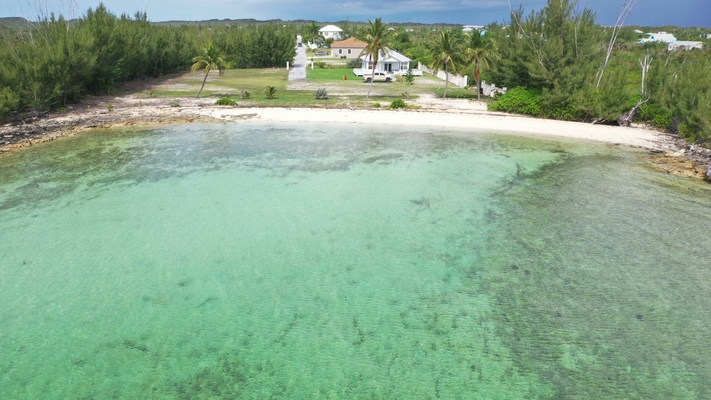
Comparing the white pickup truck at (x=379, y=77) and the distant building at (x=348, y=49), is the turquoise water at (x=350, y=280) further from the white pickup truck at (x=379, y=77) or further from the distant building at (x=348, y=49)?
the distant building at (x=348, y=49)

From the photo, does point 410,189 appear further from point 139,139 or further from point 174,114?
point 174,114

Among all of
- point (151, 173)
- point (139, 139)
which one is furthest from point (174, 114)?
point (151, 173)

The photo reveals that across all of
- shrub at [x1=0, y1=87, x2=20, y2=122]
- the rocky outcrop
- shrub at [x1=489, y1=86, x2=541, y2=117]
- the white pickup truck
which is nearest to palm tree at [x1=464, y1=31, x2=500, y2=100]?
shrub at [x1=489, y1=86, x2=541, y2=117]

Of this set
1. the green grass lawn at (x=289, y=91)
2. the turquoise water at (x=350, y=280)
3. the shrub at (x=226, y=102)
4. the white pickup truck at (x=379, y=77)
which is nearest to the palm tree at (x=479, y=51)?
the green grass lawn at (x=289, y=91)

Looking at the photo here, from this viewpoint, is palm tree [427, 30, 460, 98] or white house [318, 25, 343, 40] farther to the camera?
white house [318, 25, 343, 40]

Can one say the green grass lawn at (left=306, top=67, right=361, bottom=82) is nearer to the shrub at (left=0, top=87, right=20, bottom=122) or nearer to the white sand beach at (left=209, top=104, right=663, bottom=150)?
the white sand beach at (left=209, top=104, right=663, bottom=150)

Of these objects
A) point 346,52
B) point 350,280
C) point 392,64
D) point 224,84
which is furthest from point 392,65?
point 350,280

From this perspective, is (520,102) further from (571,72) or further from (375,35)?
(375,35)
